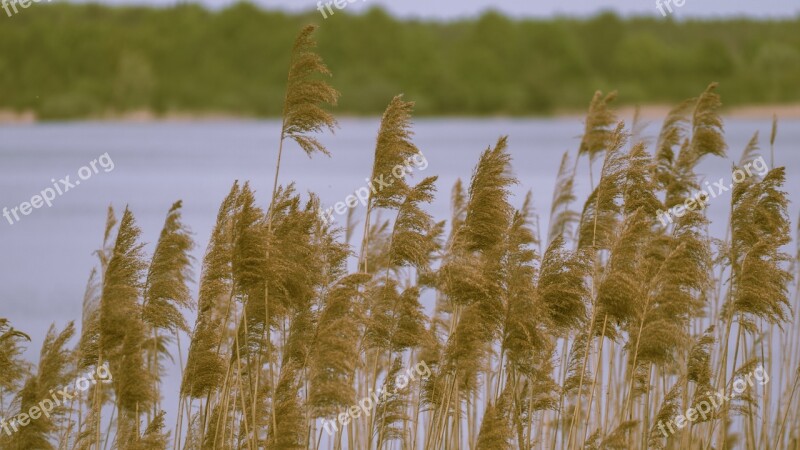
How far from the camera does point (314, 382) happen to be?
5.30m

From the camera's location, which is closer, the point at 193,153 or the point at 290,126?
the point at 290,126

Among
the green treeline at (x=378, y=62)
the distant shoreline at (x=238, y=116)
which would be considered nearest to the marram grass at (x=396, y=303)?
the distant shoreline at (x=238, y=116)

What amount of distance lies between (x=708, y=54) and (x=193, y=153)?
35004 mm

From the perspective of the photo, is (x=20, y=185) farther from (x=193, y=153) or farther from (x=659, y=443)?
(x=659, y=443)

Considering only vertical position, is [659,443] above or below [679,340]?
below

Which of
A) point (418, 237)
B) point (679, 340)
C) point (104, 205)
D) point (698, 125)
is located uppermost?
point (104, 205)

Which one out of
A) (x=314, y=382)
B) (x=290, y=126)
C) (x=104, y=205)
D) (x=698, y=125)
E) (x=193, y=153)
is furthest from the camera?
(x=193, y=153)

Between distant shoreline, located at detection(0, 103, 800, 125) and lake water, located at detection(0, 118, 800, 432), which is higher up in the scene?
distant shoreline, located at detection(0, 103, 800, 125)

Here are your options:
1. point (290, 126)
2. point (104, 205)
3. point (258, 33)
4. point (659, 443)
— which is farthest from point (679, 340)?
point (258, 33)

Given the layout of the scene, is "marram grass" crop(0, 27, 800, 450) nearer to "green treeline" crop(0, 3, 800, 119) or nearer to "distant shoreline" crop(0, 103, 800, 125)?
"distant shoreline" crop(0, 103, 800, 125)

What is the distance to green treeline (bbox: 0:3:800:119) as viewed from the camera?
75.2 meters

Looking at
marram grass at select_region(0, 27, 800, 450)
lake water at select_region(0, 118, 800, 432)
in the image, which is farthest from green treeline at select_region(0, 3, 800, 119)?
marram grass at select_region(0, 27, 800, 450)

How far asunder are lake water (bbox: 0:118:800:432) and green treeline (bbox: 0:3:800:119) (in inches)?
89.7

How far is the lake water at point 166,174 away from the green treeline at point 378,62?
2.28 m
